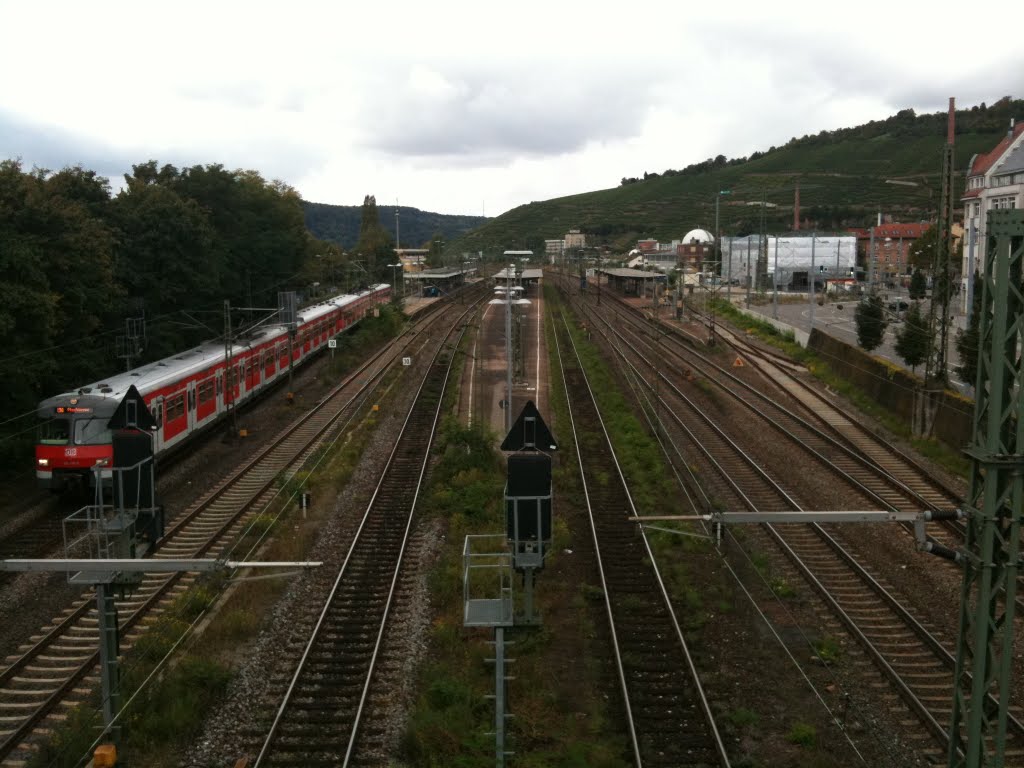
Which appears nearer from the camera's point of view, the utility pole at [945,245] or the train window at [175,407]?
the utility pole at [945,245]

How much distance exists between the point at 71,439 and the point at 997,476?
18009 millimetres

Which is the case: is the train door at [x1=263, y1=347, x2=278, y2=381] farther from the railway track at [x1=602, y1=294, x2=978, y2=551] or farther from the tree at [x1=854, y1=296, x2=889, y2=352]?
the tree at [x1=854, y1=296, x2=889, y2=352]

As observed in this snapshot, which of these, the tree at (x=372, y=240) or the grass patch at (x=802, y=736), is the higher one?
the tree at (x=372, y=240)

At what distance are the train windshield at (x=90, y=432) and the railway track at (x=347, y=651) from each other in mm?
6023

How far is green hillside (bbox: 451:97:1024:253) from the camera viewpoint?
13700 cm

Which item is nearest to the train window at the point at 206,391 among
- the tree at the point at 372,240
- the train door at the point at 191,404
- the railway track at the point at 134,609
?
the train door at the point at 191,404

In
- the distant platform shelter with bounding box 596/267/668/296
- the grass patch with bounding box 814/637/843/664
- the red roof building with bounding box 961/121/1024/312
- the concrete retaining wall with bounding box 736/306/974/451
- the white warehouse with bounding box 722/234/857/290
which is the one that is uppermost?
the red roof building with bounding box 961/121/1024/312

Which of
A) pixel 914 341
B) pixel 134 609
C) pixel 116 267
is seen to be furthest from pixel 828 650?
pixel 116 267

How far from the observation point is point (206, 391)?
86.3 ft

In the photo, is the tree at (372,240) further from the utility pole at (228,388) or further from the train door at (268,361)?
the utility pole at (228,388)

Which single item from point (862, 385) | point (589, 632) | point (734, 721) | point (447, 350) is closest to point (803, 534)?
point (589, 632)

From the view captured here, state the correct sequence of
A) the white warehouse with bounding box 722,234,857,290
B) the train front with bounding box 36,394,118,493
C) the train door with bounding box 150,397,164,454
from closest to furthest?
the train front with bounding box 36,394,118,493 < the train door with bounding box 150,397,164,454 < the white warehouse with bounding box 722,234,857,290

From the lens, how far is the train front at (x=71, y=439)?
19.5 m

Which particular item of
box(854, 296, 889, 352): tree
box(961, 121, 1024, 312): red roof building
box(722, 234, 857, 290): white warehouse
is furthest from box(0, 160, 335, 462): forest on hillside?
box(722, 234, 857, 290): white warehouse
